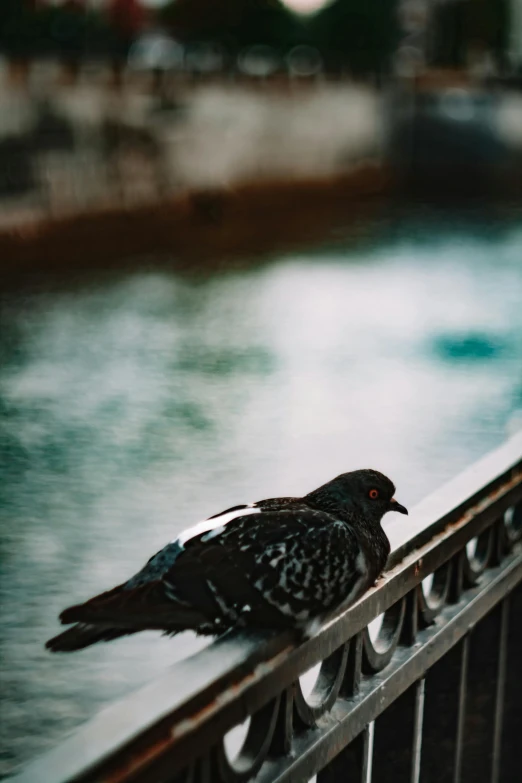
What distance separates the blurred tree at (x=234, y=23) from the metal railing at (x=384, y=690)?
117 ft

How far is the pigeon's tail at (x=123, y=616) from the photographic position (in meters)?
1.54

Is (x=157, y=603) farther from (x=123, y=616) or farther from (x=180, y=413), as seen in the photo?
(x=180, y=413)

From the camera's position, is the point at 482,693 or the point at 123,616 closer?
the point at 123,616

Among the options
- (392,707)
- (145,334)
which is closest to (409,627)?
(392,707)

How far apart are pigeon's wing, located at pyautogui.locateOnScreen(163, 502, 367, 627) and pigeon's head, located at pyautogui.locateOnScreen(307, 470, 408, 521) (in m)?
0.13

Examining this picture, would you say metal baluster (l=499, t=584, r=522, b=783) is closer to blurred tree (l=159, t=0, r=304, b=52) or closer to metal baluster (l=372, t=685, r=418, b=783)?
metal baluster (l=372, t=685, r=418, b=783)

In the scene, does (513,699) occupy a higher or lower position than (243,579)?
lower

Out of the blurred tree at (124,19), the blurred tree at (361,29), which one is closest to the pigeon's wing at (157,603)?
the blurred tree at (124,19)

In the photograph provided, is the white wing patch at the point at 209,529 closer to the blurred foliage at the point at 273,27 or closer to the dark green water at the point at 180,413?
the dark green water at the point at 180,413

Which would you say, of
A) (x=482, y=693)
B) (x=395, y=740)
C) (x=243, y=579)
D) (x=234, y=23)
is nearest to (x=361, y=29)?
(x=234, y=23)

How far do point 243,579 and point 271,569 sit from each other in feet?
0.15

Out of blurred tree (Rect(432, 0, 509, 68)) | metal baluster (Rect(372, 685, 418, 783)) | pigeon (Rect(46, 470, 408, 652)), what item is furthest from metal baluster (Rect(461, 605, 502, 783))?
blurred tree (Rect(432, 0, 509, 68))

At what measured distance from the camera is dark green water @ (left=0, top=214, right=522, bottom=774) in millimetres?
3523

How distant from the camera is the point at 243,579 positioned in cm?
162
